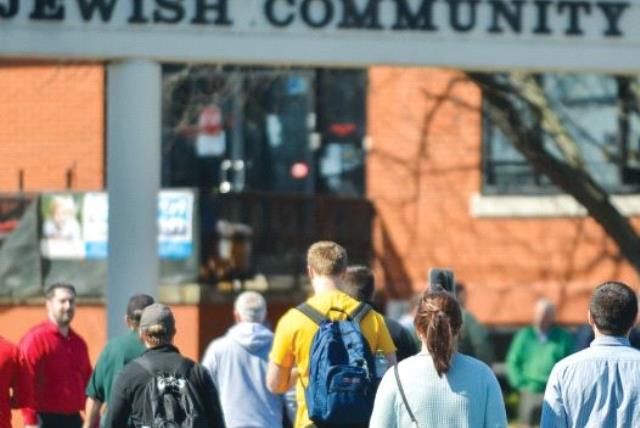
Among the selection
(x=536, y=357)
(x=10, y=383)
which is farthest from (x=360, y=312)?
(x=536, y=357)

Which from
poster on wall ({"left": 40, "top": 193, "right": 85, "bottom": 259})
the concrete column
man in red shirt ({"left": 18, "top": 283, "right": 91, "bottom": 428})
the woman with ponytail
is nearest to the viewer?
the woman with ponytail

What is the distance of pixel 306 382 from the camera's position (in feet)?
27.8

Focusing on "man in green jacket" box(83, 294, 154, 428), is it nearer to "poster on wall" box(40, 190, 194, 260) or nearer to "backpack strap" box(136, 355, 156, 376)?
"backpack strap" box(136, 355, 156, 376)

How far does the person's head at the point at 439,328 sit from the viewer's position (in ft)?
22.0

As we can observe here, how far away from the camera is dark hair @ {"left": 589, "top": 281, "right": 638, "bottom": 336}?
702 centimetres

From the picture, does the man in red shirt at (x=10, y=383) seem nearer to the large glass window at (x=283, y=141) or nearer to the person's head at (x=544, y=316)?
the person's head at (x=544, y=316)

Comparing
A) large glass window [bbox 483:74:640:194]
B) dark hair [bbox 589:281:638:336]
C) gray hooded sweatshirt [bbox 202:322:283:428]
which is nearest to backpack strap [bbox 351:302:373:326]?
dark hair [bbox 589:281:638:336]

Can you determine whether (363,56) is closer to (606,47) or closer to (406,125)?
(606,47)

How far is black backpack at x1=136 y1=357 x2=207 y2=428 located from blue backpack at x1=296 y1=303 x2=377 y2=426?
63cm

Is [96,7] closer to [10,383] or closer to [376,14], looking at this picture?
[376,14]

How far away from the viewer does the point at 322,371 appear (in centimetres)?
811

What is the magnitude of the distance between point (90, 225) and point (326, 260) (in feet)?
33.2

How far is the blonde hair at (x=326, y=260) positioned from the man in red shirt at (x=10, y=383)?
190cm

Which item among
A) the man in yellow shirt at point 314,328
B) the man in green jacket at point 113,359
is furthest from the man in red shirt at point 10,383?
the man in yellow shirt at point 314,328
